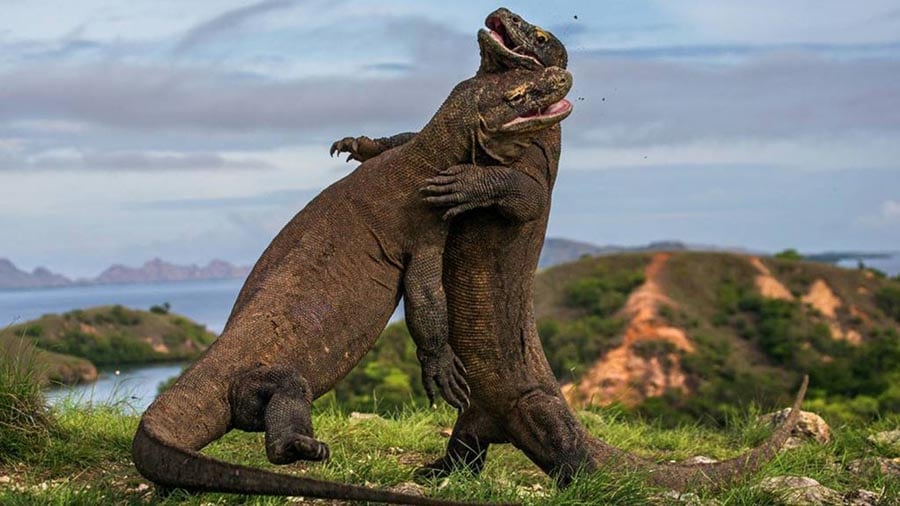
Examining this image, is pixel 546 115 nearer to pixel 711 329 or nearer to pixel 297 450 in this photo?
pixel 297 450

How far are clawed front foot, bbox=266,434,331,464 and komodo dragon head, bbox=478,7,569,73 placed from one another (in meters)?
2.56

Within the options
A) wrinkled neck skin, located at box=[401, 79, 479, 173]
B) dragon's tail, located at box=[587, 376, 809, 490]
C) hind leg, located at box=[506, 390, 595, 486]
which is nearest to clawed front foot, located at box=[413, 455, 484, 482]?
hind leg, located at box=[506, 390, 595, 486]

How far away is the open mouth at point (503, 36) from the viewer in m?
7.30

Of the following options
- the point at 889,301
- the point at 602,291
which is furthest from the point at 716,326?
the point at 889,301

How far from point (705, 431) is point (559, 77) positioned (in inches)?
229

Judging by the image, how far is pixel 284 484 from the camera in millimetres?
5500

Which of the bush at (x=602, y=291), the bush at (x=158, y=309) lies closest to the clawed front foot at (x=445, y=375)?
the bush at (x=158, y=309)

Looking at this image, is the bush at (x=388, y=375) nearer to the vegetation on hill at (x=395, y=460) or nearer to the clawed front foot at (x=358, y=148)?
the vegetation on hill at (x=395, y=460)

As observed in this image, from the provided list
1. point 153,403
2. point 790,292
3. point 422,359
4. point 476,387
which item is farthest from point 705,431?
point 790,292

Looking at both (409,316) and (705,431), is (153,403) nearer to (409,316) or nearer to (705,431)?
(409,316)

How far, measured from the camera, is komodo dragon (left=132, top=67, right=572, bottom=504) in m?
6.53

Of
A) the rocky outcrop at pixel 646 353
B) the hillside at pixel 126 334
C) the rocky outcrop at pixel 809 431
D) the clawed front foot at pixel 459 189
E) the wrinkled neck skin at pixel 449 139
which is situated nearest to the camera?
the clawed front foot at pixel 459 189

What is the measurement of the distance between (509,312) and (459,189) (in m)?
1.11

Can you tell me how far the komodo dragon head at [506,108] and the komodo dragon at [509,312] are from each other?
0.41 feet
